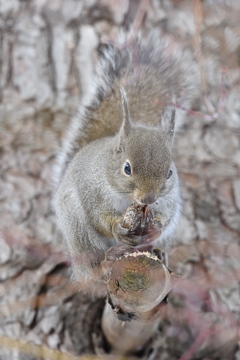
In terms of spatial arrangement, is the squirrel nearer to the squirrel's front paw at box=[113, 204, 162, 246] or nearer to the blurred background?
the squirrel's front paw at box=[113, 204, 162, 246]

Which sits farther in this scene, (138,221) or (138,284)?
(138,221)

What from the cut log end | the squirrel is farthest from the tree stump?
the squirrel

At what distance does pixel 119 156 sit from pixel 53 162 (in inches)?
32.7

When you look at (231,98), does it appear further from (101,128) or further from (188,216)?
(101,128)

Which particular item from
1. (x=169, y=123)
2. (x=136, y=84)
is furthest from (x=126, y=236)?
(x=136, y=84)

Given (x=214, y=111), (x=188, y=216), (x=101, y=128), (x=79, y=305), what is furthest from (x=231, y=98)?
(x=79, y=305)

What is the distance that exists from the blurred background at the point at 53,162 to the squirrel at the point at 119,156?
11 cm

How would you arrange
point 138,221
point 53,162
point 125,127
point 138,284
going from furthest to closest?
1. point 53,162
2. point 125,127
3. point 138,221
4. point 138,284

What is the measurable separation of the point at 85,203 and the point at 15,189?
23.2 inches

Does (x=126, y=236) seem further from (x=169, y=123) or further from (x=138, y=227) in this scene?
(x=169, y=123)

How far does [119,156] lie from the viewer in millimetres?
1617

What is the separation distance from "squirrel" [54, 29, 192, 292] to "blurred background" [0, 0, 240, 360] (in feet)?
0.35

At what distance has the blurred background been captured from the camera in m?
2.02

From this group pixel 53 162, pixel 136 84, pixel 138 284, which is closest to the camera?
pixel 138 284
